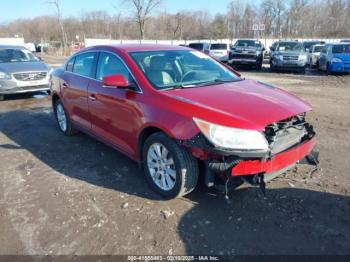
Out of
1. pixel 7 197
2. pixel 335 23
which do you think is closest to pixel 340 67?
pixel 7 197

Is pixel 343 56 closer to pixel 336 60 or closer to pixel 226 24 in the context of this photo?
pixel 336 60

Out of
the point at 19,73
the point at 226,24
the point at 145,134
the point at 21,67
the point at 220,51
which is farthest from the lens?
the point at 226,24

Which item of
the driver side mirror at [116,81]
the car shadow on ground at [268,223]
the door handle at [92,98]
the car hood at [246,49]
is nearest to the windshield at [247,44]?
the car hood at [246,49]

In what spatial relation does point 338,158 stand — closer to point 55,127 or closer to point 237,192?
point 237,192

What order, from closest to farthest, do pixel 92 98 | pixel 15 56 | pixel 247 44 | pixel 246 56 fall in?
pixel 92 98
pixel 15 56
pixel 246 56
pixel 247 44

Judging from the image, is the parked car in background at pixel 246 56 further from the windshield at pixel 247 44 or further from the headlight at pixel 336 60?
the headlight at pixel 336 60

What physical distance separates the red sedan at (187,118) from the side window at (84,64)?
4cm

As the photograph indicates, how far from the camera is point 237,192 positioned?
398cm

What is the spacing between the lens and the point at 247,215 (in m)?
3.51

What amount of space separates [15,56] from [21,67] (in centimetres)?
126

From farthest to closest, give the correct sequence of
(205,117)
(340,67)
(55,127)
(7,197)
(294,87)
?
(340,67), (294,87), (55,127), (7,197), (205,117)

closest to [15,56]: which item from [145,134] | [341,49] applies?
[145,134]

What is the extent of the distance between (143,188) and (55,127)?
377 centimetres

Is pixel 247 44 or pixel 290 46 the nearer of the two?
pixel 290 46
